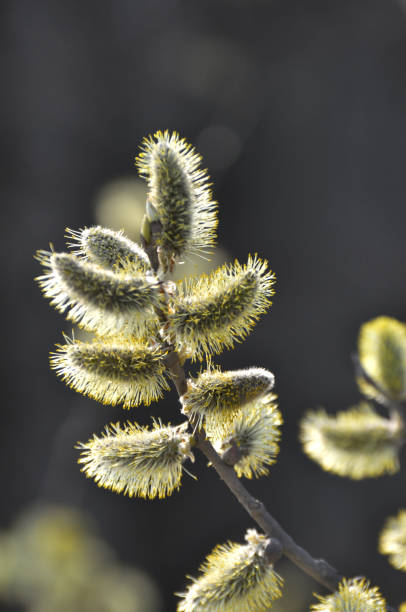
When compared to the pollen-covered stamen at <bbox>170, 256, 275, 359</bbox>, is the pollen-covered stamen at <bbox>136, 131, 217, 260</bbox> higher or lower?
higher

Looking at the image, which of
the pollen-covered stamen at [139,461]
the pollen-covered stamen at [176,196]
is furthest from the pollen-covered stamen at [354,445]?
the pollen-covered stamen at [176,196]

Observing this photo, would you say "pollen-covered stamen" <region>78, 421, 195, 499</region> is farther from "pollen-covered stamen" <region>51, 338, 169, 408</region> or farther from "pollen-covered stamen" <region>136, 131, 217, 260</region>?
"pollen-covered stamen" <region>136, 131, 217, 260</region>

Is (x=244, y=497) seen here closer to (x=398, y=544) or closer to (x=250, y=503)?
(x=250, y=503)

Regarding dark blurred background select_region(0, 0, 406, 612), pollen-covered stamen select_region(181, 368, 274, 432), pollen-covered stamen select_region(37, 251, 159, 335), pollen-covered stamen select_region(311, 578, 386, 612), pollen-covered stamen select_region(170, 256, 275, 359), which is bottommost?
pollen-covered stamen select_region(311, 578, 386, 612)

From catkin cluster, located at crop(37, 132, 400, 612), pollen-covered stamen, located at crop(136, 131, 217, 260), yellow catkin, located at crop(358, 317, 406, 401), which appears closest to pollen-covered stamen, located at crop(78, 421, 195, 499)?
catkin cluster, located at crop(37, 132, 400, 612)

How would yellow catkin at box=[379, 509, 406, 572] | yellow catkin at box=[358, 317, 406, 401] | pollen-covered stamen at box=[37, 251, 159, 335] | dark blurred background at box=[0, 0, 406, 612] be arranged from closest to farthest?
pollen-covered stamen at box=[37, 251, 159, 335] < yellow catkin at box=[379, 509, 406, 572] < yellow catkin at box=[358, 317, 406, 401] < dark blurred background at box=[0, 0, 406, 612]

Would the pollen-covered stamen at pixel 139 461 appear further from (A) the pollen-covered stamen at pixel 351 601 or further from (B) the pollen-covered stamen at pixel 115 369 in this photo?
(A) the pollen-covered stamen at pixel 351 601
